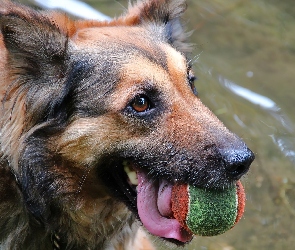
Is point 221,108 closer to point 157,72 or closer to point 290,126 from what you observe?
point 290,126

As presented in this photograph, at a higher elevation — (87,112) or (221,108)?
(87,112)

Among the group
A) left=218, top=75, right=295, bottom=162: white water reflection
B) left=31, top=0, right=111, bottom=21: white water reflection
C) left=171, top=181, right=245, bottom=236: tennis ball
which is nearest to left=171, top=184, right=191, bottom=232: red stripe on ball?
left=171, top=181, right=245, bottom=236: tennis ball

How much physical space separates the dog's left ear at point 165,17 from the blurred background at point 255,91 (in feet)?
1.28

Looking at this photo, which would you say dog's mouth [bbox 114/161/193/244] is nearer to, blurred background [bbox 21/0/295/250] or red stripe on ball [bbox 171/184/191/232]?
red stripe on ball [bbox 171/184/191/232]

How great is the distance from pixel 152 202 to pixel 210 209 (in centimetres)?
33

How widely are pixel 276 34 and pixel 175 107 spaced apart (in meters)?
4.36

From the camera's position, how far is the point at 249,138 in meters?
5.56

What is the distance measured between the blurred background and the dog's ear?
52.9 inches

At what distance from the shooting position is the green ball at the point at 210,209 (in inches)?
122

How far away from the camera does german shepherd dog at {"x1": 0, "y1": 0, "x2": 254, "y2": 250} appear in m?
3.12

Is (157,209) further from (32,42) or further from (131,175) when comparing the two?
(32,42)

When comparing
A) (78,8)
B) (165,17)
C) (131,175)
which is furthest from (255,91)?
(131,175)

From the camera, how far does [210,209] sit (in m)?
3.10

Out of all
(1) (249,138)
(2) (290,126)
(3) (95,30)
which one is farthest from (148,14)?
(2) (290,126)
